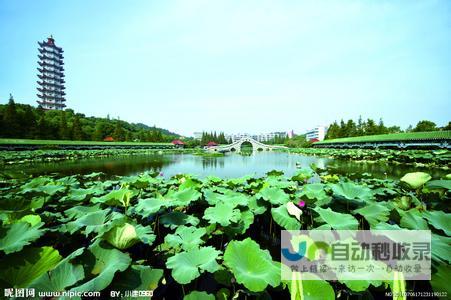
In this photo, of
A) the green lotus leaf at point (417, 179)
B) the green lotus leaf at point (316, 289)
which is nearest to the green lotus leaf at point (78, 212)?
the green lotus leaf at point (316, 289)

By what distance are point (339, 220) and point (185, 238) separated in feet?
5.81

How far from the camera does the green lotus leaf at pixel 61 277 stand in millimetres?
1367

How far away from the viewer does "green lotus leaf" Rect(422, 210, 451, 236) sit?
2125 mm

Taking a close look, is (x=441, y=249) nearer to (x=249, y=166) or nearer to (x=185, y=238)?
(x=185, y=238)

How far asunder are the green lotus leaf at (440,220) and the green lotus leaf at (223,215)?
2.07 meters

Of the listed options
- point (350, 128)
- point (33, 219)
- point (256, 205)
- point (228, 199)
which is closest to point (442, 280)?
point (256, 205)

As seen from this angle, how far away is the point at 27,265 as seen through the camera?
5.23 ft

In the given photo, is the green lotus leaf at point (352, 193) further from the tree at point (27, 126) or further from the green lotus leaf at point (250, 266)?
the tree at point (27, 126)

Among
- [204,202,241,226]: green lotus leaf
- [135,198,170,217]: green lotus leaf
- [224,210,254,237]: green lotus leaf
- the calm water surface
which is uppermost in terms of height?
[135,198,170,217]: green lotus leaf

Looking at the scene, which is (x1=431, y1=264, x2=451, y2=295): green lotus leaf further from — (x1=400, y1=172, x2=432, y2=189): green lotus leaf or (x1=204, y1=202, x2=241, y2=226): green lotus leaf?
(x1=400, y1=172, x2=432, y2=189): green lotus leaf

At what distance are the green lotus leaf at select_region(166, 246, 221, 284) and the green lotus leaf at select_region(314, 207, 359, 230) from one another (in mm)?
1351

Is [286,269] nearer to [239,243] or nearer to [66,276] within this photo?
[239,243]

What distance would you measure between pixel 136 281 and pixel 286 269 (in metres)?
1.17

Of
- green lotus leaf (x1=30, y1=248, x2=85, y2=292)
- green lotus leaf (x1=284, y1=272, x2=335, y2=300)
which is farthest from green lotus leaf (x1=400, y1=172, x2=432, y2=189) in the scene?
green lotus leaf (x1=30, y1=248, x2=85, y2=292)
